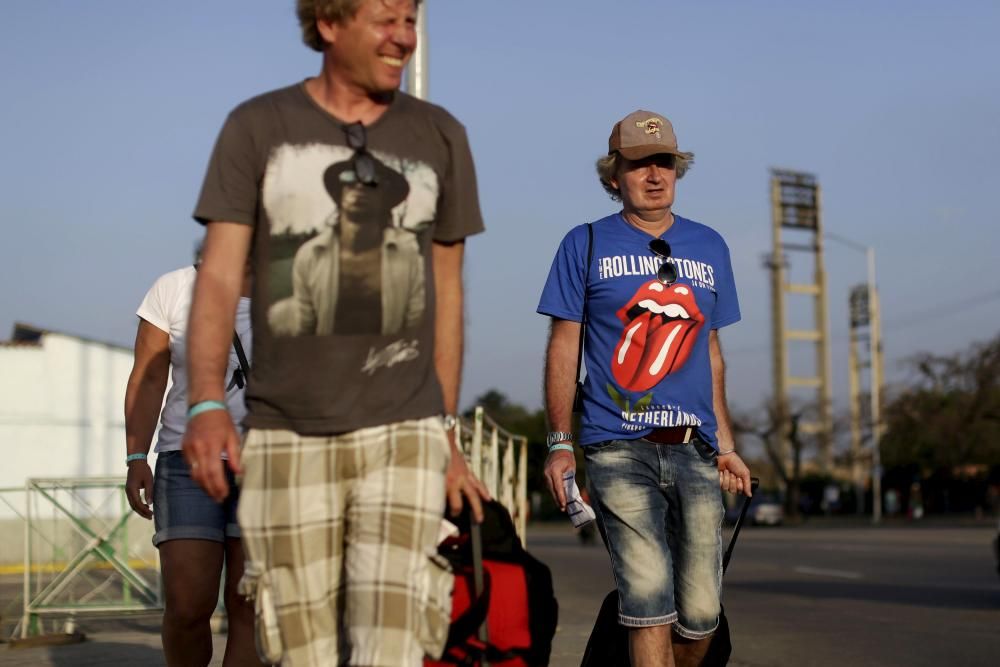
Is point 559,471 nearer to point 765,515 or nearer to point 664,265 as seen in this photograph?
point 664,265

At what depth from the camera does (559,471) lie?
16.9 ft

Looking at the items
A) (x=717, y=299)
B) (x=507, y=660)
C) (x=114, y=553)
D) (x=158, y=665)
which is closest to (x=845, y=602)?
(x=114, y=553)

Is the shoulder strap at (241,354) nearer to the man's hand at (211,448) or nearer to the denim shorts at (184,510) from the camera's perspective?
the denim shorts at (184,510)

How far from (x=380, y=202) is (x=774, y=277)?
→ 103895mm

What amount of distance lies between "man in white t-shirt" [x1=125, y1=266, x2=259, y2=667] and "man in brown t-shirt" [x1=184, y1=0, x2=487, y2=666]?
154 cm

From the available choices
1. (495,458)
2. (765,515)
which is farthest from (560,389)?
(765,515)

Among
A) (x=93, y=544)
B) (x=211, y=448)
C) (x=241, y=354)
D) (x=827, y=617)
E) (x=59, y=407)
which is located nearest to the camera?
(x=211, y=448)

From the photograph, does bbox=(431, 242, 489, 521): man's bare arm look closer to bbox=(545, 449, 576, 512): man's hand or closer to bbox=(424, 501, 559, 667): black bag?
bbox=(424, 501, 559, 667): black bag

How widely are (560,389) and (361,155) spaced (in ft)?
6.51

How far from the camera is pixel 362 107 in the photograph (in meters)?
3.55

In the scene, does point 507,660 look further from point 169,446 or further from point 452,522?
point 169,446

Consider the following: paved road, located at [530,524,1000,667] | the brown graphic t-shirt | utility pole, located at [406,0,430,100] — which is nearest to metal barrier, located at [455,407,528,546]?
paved road, located at [530,524,1000,667]

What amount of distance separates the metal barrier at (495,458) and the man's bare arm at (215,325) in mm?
5728
